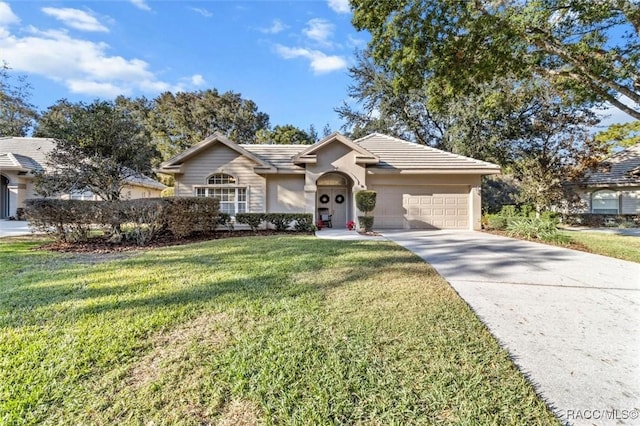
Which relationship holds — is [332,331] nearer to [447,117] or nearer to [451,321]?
[451,321]

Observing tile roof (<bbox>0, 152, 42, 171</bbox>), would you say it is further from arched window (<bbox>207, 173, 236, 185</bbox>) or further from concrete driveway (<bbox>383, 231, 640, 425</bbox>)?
concrete driveway (<bbox>383, 231, 640, 425</bbox>)

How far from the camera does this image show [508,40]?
33.9 ft

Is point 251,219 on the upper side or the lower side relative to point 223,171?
lower

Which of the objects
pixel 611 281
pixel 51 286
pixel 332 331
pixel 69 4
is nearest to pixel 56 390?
pixel 332 331

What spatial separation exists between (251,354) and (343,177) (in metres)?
13.4

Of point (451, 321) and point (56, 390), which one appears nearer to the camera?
point (56, 390)

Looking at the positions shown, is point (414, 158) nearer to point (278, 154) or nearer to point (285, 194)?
point (285, 194)

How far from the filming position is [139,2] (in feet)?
35.1

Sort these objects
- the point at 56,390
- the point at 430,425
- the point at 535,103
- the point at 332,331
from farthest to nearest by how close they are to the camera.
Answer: the point at 535,103, the point at 332,331, the point at 56,390, the point at 430,425

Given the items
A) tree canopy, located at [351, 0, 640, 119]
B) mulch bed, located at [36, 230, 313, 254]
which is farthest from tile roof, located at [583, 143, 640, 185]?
mulch bed, located at [36, 230, 313, 254]

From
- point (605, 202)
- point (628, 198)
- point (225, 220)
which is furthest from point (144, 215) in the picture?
point (628, 198)

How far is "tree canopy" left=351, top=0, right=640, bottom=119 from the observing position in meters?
9.95

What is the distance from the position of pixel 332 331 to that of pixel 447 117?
967 inches

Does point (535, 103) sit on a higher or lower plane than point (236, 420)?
higher
